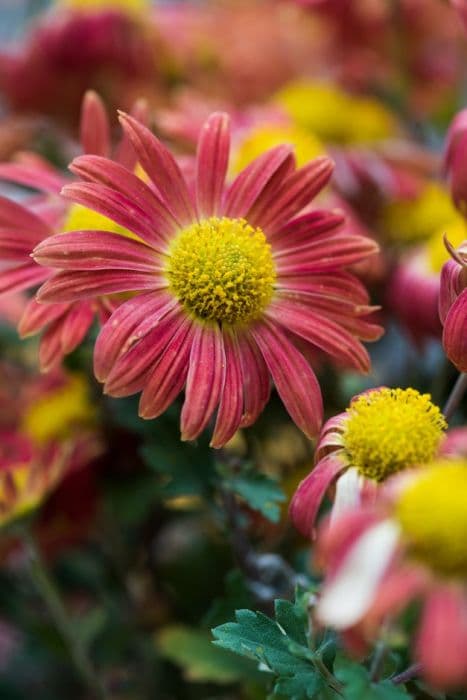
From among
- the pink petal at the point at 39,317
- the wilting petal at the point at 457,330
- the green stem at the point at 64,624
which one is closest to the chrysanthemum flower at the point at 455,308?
the wilting petal at the point at 457,330

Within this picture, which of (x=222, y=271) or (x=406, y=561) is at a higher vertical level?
(x=222, y=271)

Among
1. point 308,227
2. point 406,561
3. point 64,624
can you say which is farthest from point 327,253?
point 64,624

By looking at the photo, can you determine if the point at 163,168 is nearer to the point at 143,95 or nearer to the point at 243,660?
the point at 243,660

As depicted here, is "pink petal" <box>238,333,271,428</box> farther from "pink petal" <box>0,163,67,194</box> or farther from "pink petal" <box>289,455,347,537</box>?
"pink petal" <box>0,163,67,194</box>

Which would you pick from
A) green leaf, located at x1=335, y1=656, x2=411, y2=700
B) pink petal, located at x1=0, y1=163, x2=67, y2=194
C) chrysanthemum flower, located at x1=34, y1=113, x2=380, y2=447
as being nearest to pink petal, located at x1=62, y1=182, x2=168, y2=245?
chrysanthemum flower, located at x1=34, y1=113, x2=380, y2=447

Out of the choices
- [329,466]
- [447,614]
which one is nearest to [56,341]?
[329,466]

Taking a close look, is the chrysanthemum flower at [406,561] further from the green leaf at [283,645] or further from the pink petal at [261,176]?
the pink petal at [261,176]

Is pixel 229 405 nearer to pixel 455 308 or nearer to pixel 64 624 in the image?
pixel 455 308
